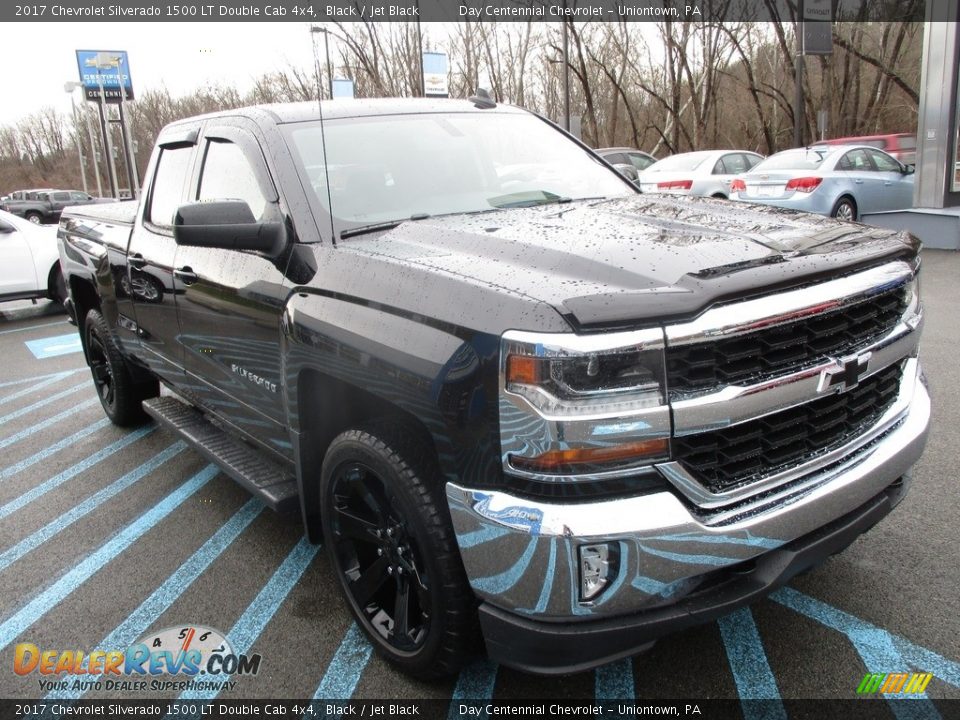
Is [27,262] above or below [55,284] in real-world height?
above

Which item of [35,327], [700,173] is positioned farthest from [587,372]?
[700,173]

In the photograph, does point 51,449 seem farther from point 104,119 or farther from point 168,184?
point 104,119

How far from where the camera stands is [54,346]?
8.65 metres

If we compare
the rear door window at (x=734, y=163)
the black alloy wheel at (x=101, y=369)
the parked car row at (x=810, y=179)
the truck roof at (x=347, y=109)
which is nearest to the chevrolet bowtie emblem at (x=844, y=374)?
the truck roof at (x=347, y=109)

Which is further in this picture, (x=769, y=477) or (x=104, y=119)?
(x=104, y=119)

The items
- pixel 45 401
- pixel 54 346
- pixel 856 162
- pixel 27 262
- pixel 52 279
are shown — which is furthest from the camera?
pixel 856 162

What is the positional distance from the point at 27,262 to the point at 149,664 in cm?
931

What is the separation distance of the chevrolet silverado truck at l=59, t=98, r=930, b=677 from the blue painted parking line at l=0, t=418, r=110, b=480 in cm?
232

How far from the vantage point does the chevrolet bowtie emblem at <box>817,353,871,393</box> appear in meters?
2.05

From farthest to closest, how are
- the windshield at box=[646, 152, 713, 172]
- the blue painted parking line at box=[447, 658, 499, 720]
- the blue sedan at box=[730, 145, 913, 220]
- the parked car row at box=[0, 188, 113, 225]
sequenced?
the parked car row at box=[0, 188, 113, 225], the windshield at box=[646, 152, 713, 172], the blue sedan at box=[730, 145, 913, 220], the blue painted parking line at box=[447, 658, 499, 720]

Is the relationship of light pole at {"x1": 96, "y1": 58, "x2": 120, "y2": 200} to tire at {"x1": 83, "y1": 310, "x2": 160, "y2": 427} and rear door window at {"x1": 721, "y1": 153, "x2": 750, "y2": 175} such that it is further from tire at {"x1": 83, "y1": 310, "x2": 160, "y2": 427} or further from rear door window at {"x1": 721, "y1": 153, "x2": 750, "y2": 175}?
tire at {"x1": 83, "y1": 310, "x2": 160, "y2": 427}

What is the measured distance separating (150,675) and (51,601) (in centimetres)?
83

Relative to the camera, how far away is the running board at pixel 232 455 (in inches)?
118

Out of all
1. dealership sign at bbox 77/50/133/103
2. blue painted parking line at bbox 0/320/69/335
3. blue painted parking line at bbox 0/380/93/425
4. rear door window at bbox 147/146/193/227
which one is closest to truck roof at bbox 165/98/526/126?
rear door window at bbox 147/146/193/227
